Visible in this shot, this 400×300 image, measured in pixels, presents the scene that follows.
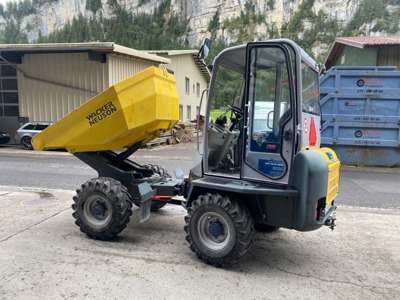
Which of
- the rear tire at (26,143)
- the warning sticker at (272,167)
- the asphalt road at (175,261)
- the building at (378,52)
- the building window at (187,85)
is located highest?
the building at (378,52)

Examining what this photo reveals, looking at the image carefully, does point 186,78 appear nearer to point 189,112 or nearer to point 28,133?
point 189,112

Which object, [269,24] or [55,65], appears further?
[269,24]

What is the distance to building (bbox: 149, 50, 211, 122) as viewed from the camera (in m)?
25.7

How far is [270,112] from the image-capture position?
4086 millimetres

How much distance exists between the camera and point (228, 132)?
4.77 m

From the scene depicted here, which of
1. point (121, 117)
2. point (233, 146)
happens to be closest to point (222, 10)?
point (121, 117)

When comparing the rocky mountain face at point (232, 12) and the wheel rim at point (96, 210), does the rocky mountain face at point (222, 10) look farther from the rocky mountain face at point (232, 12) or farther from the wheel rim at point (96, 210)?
the wheel rim at point (96, 210)

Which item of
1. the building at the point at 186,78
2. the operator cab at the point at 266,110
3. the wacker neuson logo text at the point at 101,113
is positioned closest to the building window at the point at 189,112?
the building at the point at 186,78

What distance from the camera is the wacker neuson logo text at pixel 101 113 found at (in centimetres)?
493

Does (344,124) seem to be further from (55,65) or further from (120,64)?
(55,65)

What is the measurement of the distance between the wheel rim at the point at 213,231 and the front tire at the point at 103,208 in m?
1.18

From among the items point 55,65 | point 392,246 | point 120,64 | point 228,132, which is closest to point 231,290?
point 228,132

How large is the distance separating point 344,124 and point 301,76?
8148mm

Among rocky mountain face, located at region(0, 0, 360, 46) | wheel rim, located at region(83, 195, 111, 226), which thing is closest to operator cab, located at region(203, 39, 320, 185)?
wheel rim, located at region(83, 195, 111, 226)
